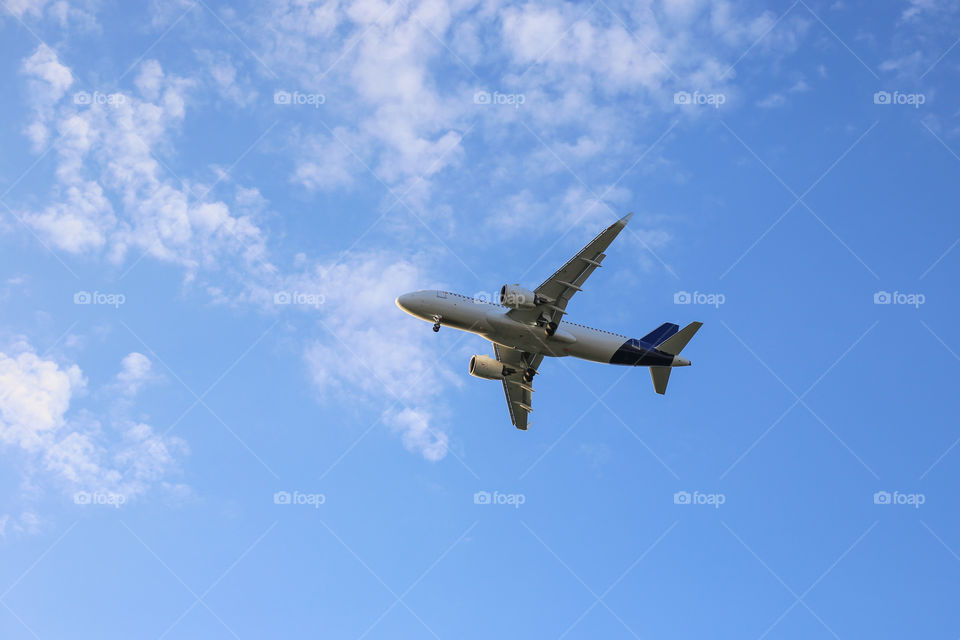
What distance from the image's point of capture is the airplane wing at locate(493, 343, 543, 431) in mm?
71625

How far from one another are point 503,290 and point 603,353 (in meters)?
9.55

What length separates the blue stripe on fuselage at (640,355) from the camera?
65.9 m

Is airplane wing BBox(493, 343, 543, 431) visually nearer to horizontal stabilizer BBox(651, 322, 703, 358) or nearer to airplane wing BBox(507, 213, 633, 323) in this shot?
airplane wing BBox(507, 213, 633, 323)

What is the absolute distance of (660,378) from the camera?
2694 inches

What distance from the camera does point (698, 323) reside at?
6706cm

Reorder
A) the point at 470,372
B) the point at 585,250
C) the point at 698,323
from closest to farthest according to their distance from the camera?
the point at 585,250
the point at 698,323
the point at 470,372

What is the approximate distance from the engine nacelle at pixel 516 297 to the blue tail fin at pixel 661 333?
11.0m

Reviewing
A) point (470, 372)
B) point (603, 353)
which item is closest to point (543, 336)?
point (603, 353)

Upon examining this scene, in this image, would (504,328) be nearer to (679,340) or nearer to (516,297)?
(516,297)

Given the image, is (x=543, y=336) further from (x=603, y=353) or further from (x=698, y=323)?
(x=698, y=323)

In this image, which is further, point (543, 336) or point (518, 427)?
point (518, 427)

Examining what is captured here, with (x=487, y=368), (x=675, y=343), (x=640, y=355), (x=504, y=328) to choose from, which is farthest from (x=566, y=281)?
(x=487, y=368)

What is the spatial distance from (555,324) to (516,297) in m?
3.92

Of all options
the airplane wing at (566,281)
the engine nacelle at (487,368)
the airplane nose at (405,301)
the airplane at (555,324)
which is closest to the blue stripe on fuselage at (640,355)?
the airplane at (555,324)
